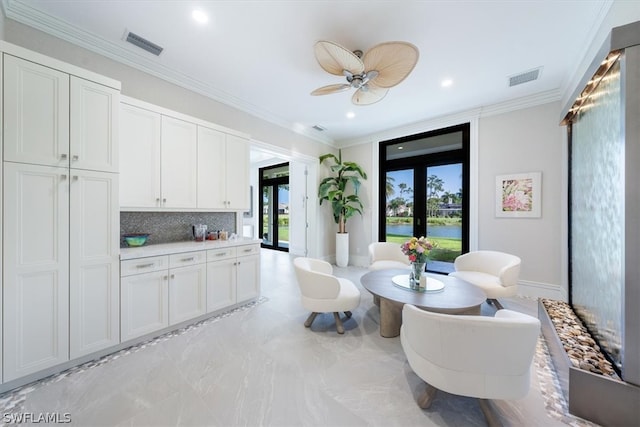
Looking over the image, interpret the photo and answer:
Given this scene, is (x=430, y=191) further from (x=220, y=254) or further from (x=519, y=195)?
(x=220, y=254)

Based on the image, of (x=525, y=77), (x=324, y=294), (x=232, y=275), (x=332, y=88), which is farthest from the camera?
(x=525, y=77)

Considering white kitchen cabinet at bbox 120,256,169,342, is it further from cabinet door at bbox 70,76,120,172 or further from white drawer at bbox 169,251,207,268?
cabinet door at bbox 70,76,120,172

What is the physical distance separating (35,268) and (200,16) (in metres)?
2.49

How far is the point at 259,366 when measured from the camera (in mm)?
1950

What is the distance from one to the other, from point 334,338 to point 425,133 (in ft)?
14.1

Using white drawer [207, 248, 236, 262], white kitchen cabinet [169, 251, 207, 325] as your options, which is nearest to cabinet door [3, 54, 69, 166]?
white kitchen cabinet [169, 251, 207, 325]

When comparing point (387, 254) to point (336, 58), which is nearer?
point (336, 58)

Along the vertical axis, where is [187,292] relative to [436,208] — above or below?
below

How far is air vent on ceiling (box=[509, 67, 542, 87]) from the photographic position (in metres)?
3.00

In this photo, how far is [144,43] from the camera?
2473mm

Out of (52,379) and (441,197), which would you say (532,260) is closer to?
(441,197)

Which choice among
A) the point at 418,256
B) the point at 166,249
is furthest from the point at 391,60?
the point at 166,249

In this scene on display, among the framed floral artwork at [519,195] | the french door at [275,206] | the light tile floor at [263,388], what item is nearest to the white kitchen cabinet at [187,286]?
the light tile floor at [263,388]
